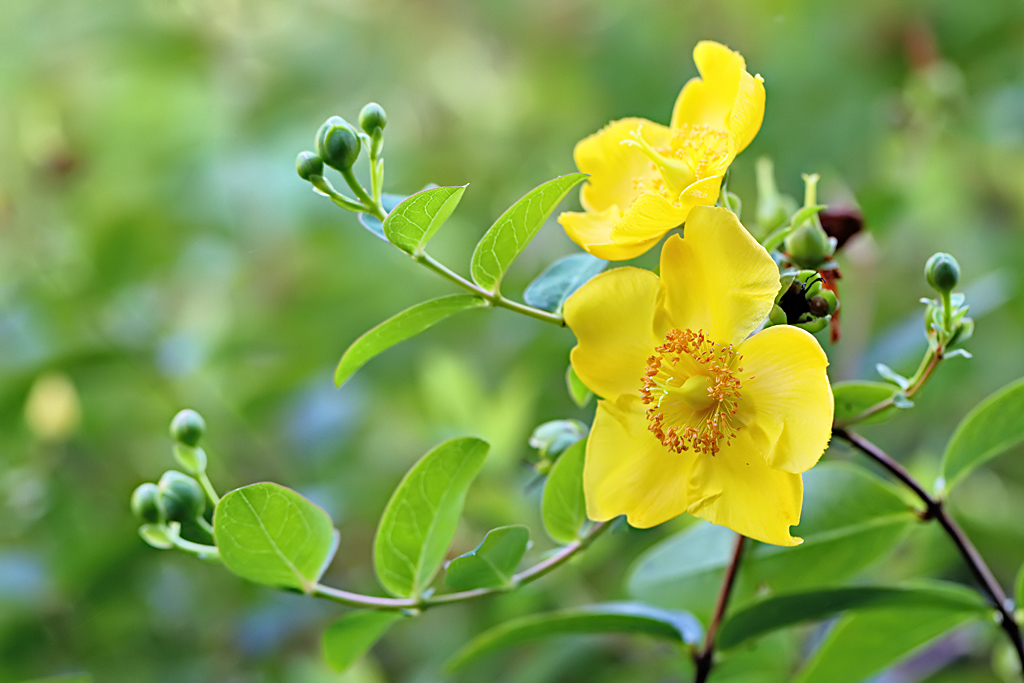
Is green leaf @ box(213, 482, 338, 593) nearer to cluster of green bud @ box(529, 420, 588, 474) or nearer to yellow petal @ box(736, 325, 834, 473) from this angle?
cluster of green bud @ box(529, 420, 588, 474)

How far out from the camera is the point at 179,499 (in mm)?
739

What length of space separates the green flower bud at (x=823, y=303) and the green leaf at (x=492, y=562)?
0.94 ft

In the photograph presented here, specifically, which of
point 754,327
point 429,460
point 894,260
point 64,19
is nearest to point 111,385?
point 64,19

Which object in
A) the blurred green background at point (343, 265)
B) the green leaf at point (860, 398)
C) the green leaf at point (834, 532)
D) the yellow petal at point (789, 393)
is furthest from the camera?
the blurred green background at point (343, 265)

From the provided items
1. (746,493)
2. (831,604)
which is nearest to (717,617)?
(831,604)

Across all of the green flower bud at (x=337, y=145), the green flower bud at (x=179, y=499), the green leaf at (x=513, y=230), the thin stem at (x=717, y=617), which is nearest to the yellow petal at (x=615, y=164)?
the green leaf at (x=513, y=230)

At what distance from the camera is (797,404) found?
63 cm

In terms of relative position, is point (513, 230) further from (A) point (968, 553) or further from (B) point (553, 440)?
(A) point (968, 553)

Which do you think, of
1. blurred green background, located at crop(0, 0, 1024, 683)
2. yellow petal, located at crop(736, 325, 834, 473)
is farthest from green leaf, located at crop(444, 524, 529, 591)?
blurred green background, located at crop(0, 0, 1024, 683)

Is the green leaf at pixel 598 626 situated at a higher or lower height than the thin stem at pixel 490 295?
lower

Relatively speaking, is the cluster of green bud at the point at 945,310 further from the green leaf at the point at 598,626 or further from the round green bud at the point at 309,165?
the round green bud at the point at 309,165

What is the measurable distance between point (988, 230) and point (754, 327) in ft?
5.12

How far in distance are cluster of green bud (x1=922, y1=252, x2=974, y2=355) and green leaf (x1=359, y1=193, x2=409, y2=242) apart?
41 centimetres

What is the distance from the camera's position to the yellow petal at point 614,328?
67 cm
